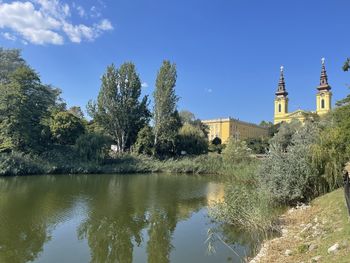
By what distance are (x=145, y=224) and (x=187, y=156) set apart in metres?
25.3

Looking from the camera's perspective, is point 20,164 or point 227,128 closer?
point 20,164

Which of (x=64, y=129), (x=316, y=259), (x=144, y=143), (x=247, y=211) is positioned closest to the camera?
(x=316, y=259)

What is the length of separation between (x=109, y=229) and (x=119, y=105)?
27.5 meters

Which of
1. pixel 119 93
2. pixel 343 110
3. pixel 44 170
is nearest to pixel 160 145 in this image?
pixel 119 93

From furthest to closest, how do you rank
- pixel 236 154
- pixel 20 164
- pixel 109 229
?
pixel 236 154 → pixel 20 164 → pixel 109 229

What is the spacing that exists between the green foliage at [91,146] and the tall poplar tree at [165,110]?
627 centimetres

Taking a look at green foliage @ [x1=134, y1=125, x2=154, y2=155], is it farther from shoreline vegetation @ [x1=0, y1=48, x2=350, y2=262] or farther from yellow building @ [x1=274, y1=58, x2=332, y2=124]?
yellow building @ [x1=274, y1=58, x2=332, y2=124]

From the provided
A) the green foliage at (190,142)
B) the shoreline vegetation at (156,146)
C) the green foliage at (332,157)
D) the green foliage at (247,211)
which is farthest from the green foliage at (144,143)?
the green foliage at (332,157)

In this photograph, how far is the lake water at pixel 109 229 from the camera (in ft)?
24.8

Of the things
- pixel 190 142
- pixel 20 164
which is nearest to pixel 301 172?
pixel 20 164

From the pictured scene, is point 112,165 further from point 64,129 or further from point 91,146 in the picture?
point 64,129

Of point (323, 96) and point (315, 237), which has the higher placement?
point (323, 96)

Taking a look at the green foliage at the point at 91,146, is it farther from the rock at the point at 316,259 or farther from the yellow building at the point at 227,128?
the yellow building at the point at 227,128

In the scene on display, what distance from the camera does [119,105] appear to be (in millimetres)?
36406
